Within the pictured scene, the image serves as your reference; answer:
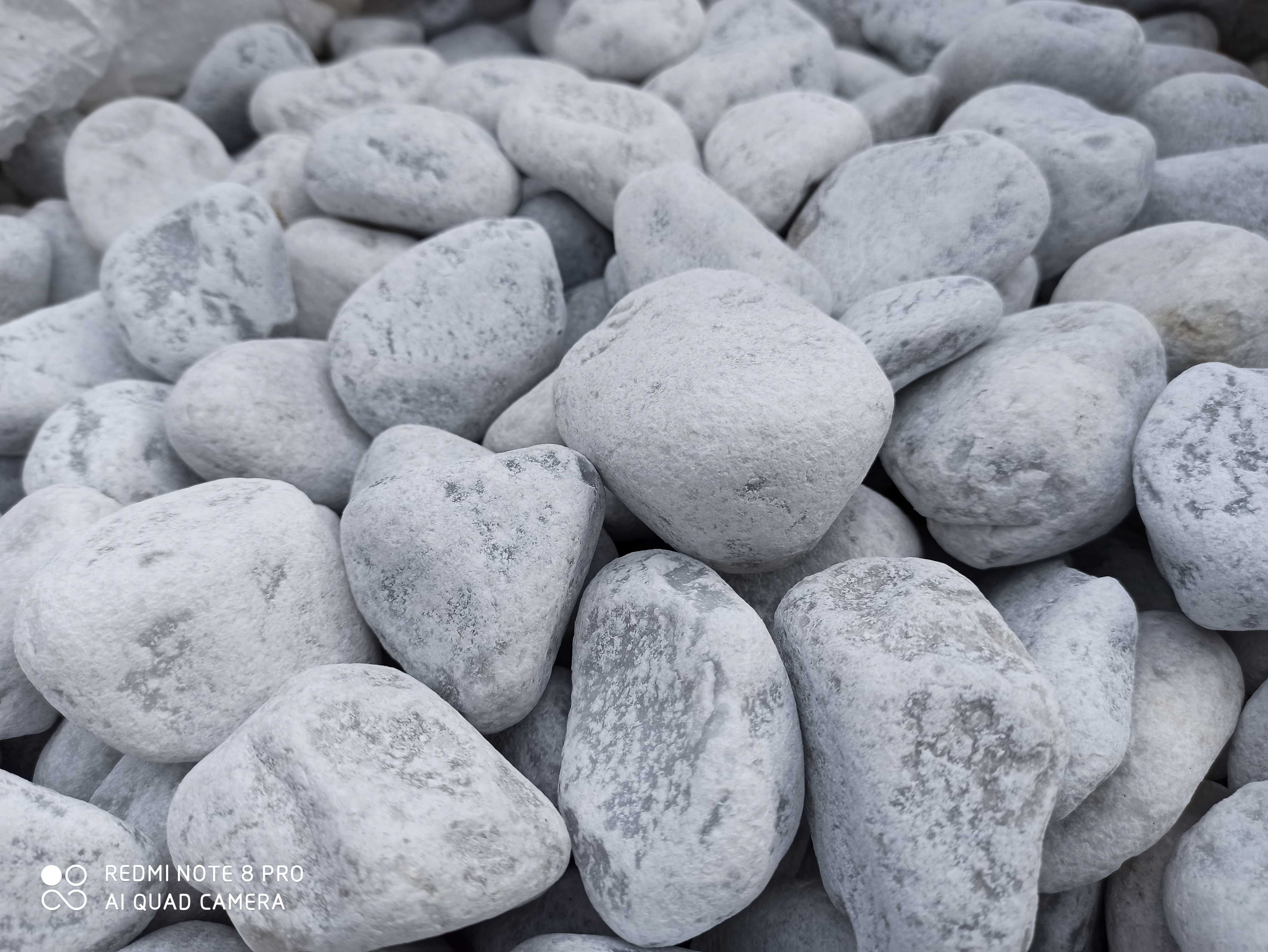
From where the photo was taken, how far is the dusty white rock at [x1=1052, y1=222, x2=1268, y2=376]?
3.74ft

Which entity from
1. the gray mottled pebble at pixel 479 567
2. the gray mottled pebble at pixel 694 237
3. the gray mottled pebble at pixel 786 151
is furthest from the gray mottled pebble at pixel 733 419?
the gray mottled pebble at pixel 786 151

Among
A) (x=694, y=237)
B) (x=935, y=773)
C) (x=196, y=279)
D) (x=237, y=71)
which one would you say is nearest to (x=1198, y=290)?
(x=694, y=237)

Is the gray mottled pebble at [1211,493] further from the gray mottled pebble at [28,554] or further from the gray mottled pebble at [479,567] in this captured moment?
the gray mottled pebble at [28,554]

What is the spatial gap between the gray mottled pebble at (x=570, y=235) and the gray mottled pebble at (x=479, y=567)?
65 centimetres

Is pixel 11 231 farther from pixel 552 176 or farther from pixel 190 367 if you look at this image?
pixel 552 176

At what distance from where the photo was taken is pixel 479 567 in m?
0.94

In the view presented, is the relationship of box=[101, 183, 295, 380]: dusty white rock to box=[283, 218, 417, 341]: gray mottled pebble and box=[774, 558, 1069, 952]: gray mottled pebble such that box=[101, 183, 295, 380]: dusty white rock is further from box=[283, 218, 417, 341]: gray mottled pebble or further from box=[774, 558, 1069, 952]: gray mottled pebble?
box=[774, 558, 1069, 952]: gray mottled pebble

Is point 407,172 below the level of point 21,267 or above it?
above

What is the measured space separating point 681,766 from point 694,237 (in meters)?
0.74

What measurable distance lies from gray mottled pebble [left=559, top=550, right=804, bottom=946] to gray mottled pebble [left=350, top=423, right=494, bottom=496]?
312 mm

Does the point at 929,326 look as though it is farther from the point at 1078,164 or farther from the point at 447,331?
the point at 447,331

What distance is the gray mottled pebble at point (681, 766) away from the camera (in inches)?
32.5

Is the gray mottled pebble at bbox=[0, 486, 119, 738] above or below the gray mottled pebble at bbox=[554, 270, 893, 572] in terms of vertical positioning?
below

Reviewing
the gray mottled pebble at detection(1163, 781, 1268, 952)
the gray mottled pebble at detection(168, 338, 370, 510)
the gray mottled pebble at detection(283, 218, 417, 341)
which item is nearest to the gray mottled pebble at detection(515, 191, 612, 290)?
the gray mottled pebble at detection(283, 218, 417, 341)
